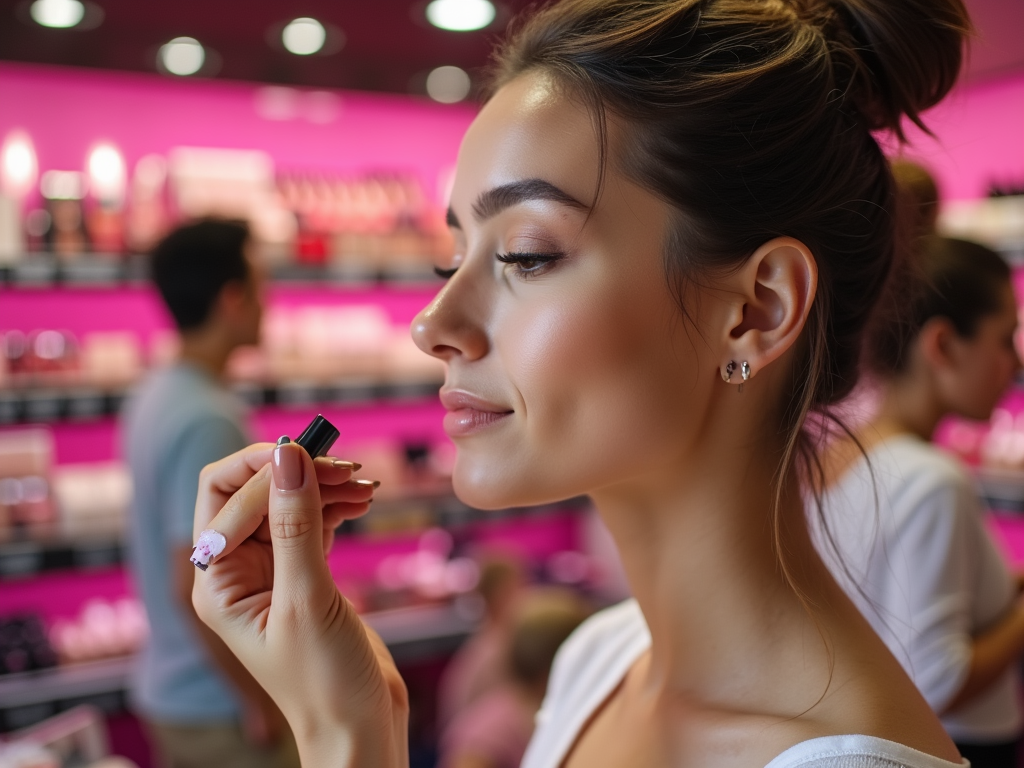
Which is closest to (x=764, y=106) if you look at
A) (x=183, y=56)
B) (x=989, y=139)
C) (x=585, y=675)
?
(x=585, y=675)

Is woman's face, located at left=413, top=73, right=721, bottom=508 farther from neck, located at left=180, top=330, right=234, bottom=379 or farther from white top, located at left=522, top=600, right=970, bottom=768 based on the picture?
neck, located at left=180, top=330, right=234, bottom=379

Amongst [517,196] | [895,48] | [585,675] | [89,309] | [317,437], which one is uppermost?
[89,309]

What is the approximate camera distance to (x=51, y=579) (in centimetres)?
395

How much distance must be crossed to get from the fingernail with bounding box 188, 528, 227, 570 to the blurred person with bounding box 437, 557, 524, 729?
1927 mm

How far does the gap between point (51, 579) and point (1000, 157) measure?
443cm

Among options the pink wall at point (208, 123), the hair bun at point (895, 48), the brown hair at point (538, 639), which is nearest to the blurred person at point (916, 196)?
the hair bun at point (895, 48)

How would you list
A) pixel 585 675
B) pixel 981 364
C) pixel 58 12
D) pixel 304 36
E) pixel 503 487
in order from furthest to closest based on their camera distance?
pixel 304 36 < pixel 58 12 < pixel 981 364 < pixel 585 675 < pixel 503 487

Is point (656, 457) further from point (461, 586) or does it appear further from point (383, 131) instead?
point (383, 131)

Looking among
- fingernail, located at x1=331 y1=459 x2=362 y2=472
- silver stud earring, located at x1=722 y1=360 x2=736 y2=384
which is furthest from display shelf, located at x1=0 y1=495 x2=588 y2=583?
silver stud earring, located at x1=722 y1=360 x2=736 y2=384

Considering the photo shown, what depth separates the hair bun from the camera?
1.07 m

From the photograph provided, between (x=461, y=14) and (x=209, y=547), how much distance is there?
257 centimetres

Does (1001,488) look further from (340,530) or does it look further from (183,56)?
(183,56)

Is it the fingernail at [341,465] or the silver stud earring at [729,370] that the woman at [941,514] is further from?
the fingernail at [341,465]

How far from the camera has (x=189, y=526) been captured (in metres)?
2.41
